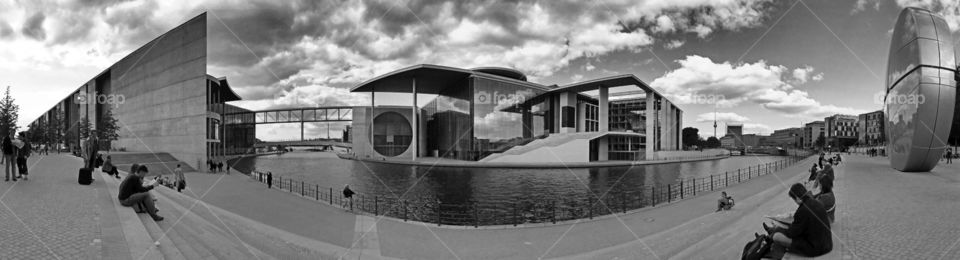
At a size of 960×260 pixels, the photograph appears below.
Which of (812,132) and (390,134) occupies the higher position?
(812,132)

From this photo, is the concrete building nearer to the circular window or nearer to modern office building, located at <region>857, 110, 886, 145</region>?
modern office building, located at <region>857, 110, 886, 145</region>

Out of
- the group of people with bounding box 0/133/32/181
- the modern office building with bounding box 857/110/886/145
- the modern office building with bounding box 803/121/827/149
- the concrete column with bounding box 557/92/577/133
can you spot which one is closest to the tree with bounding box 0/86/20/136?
the group of people with bounding box 0/133/32/181

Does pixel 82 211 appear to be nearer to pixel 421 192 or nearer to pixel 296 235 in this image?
pixel 296 235

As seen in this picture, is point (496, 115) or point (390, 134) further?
point (390, 134)

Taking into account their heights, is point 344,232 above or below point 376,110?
below

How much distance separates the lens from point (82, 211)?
6668 millimetres

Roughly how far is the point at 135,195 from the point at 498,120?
4485 cm

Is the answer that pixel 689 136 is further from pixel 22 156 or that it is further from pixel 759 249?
pixel 22 156

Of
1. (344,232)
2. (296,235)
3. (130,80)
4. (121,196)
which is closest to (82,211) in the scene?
(121,196)

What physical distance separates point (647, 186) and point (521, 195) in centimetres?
874

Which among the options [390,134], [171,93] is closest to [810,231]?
[171,93]

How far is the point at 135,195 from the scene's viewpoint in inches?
274

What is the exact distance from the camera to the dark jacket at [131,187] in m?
7.02

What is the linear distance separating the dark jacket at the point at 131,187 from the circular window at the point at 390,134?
5727 centimetres
